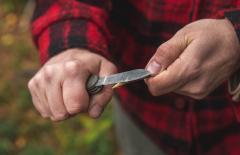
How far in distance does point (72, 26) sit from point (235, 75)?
1.12ft

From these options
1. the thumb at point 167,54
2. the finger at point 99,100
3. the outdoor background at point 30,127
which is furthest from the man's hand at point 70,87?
the outdoor background at point 30,127

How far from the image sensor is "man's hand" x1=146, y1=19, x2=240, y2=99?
0.87 meters

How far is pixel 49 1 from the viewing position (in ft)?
3.57

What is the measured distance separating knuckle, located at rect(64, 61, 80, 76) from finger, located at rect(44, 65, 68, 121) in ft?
0.05

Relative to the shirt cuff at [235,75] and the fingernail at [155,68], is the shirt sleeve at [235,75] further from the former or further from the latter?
the fingernail at [155,68]

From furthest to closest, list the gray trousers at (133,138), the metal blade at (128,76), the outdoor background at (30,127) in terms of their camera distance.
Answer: the outdoor background at (30,127) → the gray trousers at (133,138) → the metal blade at (128,76)

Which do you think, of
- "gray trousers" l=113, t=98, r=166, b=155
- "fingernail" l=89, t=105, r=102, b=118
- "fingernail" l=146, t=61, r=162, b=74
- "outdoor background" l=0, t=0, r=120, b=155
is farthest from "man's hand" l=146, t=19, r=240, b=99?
"outdoor background" l=0, t=0, r=120, b=155

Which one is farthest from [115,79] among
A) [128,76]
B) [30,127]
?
[30,127]

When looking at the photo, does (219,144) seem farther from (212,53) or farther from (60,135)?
(60,135)

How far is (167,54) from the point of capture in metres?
0.87

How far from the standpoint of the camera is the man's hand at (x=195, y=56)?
0.87 meters

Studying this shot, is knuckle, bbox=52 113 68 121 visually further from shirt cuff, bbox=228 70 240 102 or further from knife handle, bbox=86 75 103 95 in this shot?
shirt cuff, bbox=228 70 240 102

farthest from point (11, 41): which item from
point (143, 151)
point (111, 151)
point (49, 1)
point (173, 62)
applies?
point (173, 62)

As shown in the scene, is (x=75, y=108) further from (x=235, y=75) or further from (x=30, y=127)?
(x=30, y=127)
